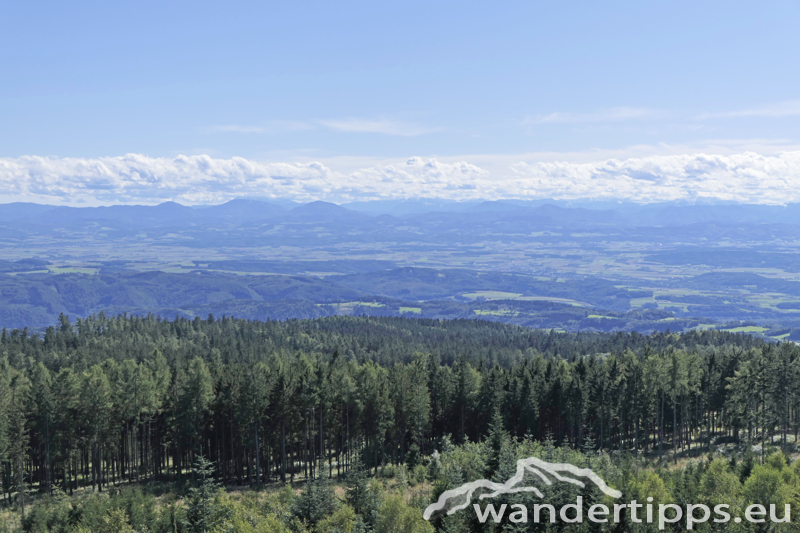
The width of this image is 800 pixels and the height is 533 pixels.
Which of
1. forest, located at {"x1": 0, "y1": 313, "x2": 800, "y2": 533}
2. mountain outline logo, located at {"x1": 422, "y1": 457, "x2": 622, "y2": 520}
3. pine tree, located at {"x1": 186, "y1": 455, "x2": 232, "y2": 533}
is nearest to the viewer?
mountain outline logo, located at {"x1": 422, "y1": 457, "x2": 622, "y2": 520}

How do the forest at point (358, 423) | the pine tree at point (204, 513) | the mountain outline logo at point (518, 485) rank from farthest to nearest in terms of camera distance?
the forest at point (358, 423)
the pine tree at point (204, 513)
the mountain outline logo at point (518, 485)

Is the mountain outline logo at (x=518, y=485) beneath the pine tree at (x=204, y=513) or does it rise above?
above

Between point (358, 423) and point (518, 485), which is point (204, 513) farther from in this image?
point (358, 423)

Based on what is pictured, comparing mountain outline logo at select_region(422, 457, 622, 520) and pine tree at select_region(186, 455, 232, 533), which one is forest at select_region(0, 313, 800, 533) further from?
pine tree at select_region(186, 455, 232, 533)

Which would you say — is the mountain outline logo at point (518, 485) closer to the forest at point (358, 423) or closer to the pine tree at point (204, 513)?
the forest at point (358, 423)

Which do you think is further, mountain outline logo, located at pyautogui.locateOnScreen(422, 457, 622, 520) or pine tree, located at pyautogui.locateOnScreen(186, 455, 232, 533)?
pine tree, located at pyautogui.locateOnScreen(186, 455, 232, 533)

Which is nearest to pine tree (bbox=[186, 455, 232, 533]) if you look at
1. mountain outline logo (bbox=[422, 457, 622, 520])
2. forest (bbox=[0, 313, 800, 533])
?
forest (bbox=[0, 313, 800, 533])

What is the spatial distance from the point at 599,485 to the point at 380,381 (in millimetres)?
41900

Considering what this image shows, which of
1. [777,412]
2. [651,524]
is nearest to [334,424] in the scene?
[651,524]

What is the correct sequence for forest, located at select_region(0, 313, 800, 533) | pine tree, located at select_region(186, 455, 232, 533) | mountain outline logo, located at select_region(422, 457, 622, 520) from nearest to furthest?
mountain outline logo, located at select_region(422, 457, 622, 520) → pine tree, located at select_region(186, 455, 232, 533) → forest, located at select_region(0, 313, 800, 533)

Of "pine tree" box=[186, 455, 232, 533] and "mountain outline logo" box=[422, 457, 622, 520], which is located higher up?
"mountain outline logo" box=[422, 457, 622, 520]

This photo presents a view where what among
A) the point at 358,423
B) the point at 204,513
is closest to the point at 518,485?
the point at 204,513

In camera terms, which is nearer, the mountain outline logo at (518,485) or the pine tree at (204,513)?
the mountain outline logo at (518,485)

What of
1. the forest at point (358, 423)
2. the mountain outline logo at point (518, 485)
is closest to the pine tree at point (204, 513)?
the forest at point (358, 423)
